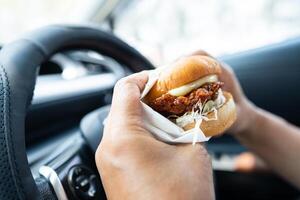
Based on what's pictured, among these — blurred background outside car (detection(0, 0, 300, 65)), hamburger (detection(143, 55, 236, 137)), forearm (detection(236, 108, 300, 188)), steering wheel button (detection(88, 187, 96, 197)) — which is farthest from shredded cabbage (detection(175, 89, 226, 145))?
blurred background outside car (detection(0, 0, 300, 65))

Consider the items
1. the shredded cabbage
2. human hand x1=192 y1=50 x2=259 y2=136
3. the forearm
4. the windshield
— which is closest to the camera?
the shredded cabbage

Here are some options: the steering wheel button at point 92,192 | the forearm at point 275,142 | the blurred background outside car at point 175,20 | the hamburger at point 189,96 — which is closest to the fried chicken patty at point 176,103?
the hamburger at point 189,96

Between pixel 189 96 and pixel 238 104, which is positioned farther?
pixel 238 104

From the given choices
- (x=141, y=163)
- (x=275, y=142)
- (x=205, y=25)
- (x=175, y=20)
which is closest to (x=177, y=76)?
(x=141, y=163)

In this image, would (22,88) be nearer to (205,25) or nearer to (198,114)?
(198,114)

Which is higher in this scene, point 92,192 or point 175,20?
point 92,192

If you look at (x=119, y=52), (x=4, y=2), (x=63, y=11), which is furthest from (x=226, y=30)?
(x=119, y=52)

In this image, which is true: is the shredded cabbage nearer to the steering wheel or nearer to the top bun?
the top bun
